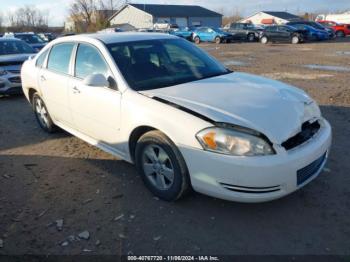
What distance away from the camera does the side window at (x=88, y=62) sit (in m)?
4.28

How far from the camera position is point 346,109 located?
6992 millimetres

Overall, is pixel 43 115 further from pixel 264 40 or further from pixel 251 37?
pixel 251 37

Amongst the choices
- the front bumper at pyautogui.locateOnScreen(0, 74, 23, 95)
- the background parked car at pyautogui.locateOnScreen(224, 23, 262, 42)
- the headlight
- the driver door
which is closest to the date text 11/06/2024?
the headlight

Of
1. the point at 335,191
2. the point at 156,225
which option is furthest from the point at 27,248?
the point at 335,191

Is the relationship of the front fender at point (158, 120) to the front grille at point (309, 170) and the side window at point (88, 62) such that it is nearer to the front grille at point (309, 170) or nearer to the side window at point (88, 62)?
the side window at point (88, 62)

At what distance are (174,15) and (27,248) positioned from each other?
212 ft

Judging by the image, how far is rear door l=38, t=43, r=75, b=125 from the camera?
4.91 m

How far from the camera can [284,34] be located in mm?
29875

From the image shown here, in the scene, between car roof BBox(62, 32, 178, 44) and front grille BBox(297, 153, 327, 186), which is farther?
car roof BBox(62, 32, 178, 44)

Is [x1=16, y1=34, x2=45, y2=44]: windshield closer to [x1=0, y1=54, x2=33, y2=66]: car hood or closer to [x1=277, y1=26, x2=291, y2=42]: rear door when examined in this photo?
[x1=0, y1=54, x2=33, y2=66]: car hood

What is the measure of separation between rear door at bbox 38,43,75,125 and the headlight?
2.51 meters

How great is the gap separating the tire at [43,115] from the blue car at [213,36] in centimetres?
2920

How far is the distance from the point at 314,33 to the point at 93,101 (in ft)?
102

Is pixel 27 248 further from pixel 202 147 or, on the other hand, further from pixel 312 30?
pixel 312 30
